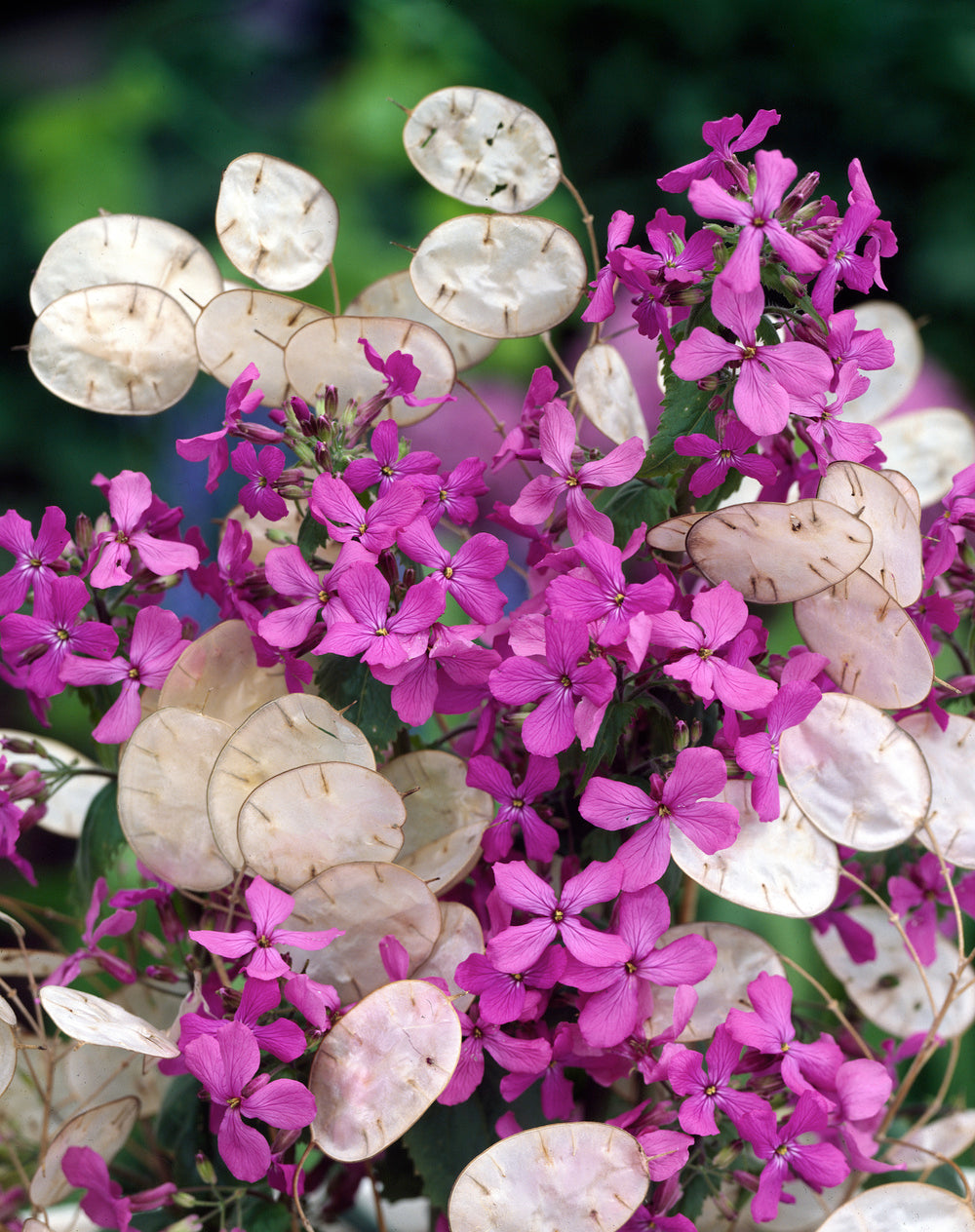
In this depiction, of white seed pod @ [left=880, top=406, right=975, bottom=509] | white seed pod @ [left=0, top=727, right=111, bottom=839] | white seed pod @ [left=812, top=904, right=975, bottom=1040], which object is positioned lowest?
white seed pod @ [left=0, top=727, right=111, bottom=839]

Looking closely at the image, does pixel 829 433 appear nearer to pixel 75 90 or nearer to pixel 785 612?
pixel 785 612

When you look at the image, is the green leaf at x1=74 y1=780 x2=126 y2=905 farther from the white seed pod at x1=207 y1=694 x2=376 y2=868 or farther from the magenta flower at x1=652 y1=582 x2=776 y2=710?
the magenta flower at x1=652 y1=582 x2=776 y2=710

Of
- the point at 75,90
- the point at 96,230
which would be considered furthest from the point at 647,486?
the point at 75,90

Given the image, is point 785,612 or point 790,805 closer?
point 790,805

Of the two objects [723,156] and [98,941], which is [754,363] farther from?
[98,941]

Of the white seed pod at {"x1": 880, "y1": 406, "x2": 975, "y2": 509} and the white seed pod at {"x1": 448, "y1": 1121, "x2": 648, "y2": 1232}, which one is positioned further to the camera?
the white seed pod at {"x1": 880, "y1": 406, "x2": 975, "y2": 509}

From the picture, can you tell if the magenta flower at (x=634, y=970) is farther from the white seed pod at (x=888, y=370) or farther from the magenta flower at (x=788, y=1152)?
the white seed pod at (x=888, y=370)

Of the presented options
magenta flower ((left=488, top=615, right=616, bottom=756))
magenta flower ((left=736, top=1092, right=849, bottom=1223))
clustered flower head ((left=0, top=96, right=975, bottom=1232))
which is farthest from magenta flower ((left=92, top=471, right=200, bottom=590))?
magenta flower ((left=736, top=1092, right=849, bottom=1223))
